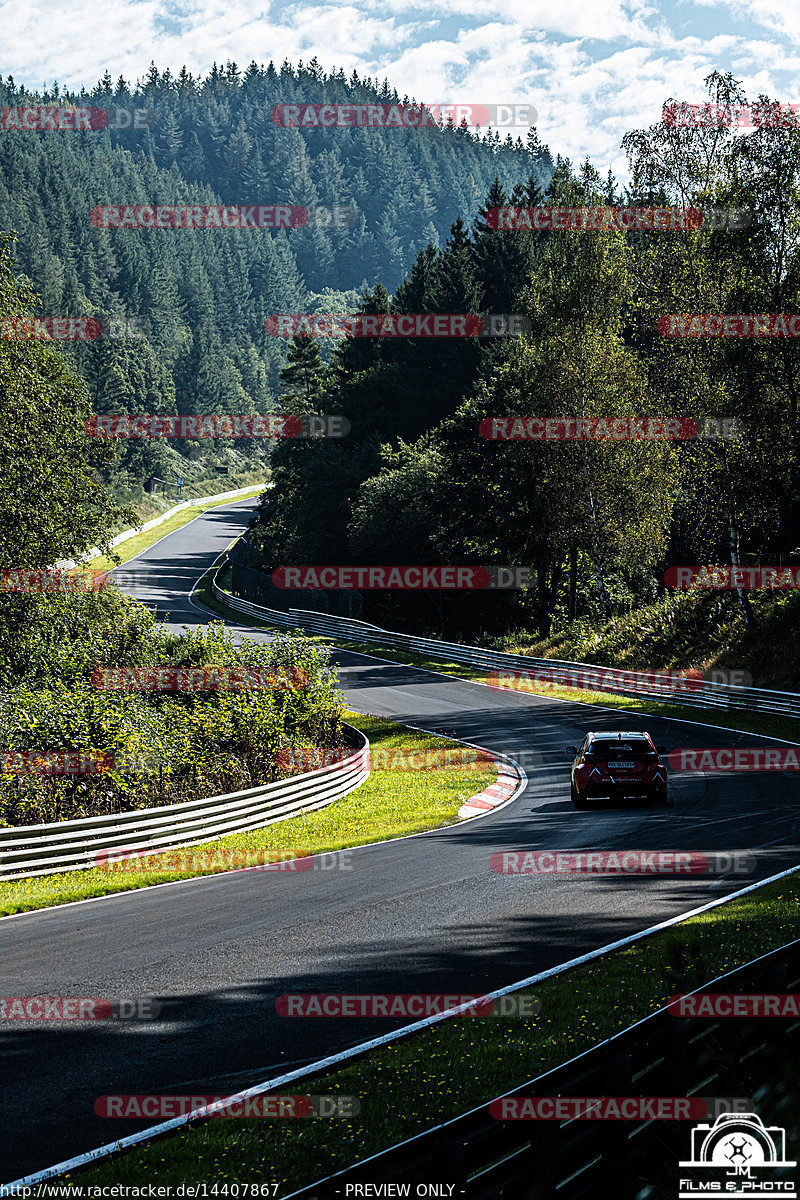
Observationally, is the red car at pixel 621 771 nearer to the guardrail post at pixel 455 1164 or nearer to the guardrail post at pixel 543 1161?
the guardrail post at pixel 543 1161

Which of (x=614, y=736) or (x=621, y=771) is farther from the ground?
(x=614, y=736)

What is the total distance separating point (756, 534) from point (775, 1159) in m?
49.6

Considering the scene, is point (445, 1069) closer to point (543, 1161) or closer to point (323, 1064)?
point (323, 1064)

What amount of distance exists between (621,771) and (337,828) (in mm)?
5338

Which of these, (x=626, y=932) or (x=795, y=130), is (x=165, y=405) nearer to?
(x=795, y=130)

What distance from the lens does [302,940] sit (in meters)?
10.0

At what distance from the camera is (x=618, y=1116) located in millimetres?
4711

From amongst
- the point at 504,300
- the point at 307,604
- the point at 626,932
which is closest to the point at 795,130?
the point at 626,932

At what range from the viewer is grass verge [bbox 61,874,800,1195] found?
17.6 feet

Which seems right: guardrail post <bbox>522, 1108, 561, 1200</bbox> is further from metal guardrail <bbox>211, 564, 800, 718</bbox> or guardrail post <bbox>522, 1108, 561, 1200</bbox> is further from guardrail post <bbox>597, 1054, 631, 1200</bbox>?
metal guardrail <bbox>211, 564, 800, 718</bbox>

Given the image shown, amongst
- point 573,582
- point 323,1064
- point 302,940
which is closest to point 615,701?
point 573,582

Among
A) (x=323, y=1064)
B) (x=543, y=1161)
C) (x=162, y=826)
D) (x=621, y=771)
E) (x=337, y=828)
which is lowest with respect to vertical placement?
(x=337, y=828)

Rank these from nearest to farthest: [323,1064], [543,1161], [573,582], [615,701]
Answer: [543,1161], [323,1064], [615,701], [573,582]

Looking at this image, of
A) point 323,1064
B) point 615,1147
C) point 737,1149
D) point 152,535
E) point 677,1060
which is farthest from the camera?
point 152,535
